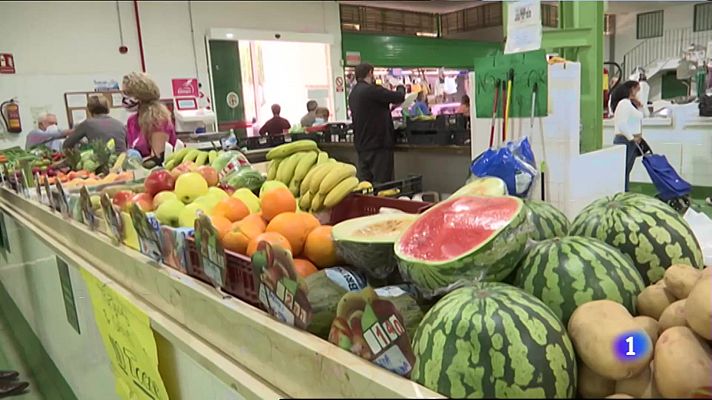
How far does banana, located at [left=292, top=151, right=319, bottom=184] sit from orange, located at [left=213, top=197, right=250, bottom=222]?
0.74 feet

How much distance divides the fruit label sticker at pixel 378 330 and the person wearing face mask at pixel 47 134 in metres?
5.46

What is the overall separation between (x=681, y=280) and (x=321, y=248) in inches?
26.3

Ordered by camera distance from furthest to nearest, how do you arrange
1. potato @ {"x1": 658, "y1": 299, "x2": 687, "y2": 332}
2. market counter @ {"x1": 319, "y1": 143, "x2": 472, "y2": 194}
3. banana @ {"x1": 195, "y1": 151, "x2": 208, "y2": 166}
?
market counter @ {"x1": 319, "y1": 143, "x2": 472, "y2": 194} → banana @ {"x1": 195, "y1": 151, "x2": 208, "y2": 166} → potato @ {"x1": 658, "y1": 299, "x2": 687, "y2": 332}

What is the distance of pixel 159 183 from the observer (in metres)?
1.81

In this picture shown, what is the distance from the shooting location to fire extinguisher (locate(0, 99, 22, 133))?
7.13 meters

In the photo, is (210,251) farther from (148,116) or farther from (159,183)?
(148,116)

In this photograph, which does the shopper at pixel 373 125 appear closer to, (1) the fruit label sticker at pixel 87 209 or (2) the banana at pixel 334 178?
(1) the fruit label sticker at pixel 87 209

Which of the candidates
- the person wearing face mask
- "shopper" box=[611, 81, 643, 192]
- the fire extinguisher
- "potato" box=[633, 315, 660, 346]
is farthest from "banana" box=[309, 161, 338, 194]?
the fire extinguisher

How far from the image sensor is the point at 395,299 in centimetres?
90

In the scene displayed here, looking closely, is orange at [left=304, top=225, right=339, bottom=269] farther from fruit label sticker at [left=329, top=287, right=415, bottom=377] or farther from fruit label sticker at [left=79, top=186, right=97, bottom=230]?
fruit label sticker at [left=79, top=186, right=97, bottom=230]

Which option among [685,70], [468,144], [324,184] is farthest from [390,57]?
[324,184]

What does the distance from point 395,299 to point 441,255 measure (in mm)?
102

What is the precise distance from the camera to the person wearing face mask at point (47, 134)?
5848 mm

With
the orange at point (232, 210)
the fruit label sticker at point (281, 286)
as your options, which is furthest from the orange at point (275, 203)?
the fruit label sticker at point (281, 286)
